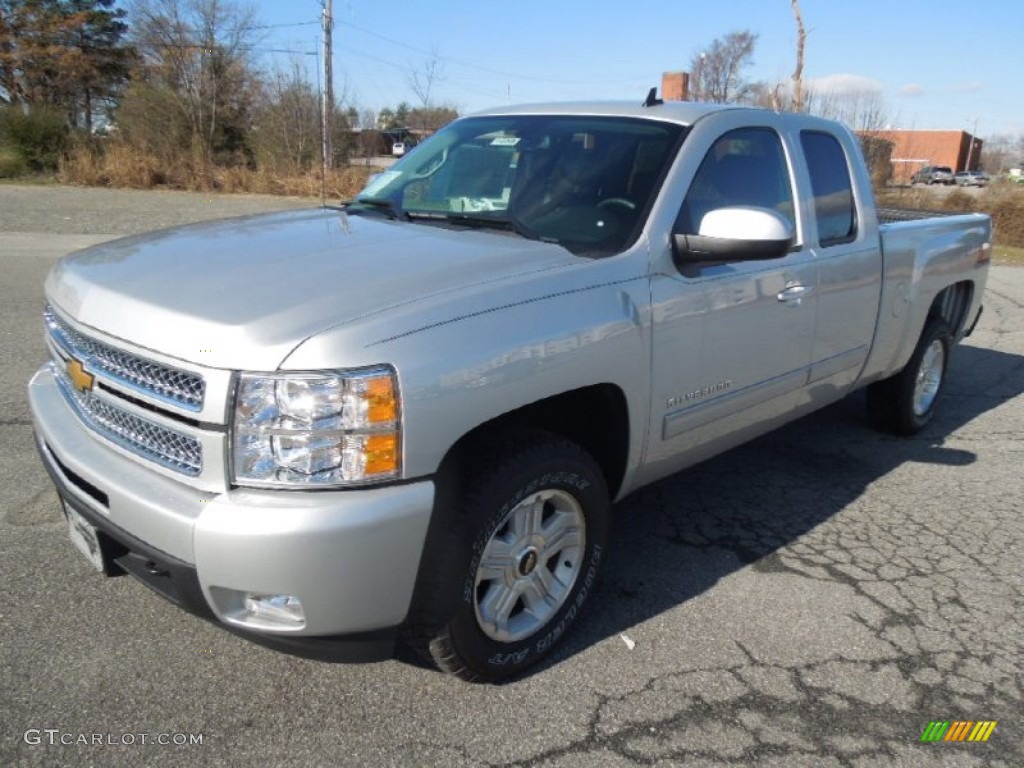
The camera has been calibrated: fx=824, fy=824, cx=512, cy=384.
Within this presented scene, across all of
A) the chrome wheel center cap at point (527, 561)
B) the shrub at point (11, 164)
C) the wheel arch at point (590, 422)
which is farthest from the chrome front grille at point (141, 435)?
the shrub at point (11, 164)

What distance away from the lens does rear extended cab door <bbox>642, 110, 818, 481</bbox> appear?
3027 millimetres

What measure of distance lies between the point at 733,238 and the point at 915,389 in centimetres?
295

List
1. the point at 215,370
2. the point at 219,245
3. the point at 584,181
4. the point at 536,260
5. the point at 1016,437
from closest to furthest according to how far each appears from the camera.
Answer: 1. the point at 215,370
2. the point at 536,260
3. the point at 219,245
4. the point at 584,181
5. the point at 1016,437

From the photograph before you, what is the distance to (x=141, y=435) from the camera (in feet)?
7.85

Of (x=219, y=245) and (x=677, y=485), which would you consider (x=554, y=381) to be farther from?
(x=677, y=485)

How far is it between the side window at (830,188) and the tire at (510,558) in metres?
1.96

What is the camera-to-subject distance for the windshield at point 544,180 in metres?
3.11

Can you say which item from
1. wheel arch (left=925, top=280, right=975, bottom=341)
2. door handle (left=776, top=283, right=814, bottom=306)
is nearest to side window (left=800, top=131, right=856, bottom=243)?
door handle (left=776, top=283, right=814, bottom=306)

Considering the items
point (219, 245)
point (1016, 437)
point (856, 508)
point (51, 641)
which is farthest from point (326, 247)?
point (1016, 437)

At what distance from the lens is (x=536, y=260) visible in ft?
8.97

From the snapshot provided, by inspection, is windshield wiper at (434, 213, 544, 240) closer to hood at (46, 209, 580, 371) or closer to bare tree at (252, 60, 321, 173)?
hood at (46, 209, 580, 371)

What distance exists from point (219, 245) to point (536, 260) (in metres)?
1.16

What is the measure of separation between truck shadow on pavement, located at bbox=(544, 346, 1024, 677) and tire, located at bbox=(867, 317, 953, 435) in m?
0.11

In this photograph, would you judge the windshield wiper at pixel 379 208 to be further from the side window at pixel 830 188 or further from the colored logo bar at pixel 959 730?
the colored logo bar at pixel 959 730
